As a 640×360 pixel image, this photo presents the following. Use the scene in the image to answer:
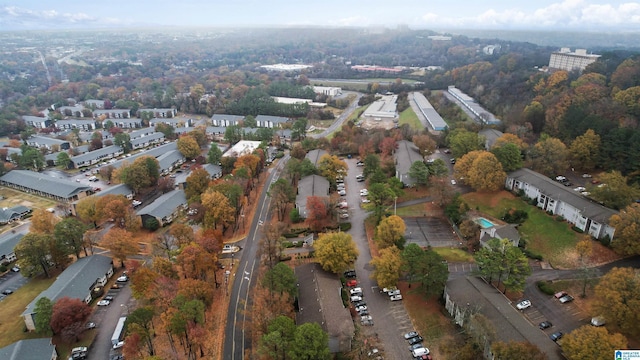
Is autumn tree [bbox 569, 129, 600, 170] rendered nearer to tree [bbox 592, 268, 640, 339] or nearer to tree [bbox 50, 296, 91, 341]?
tree [bbox 592, 268, 640, 339]

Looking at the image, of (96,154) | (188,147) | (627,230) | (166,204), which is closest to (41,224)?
(166,204)

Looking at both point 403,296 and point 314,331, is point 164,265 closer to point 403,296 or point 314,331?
point 314,331

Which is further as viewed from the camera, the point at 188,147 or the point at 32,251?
the point at 188,147

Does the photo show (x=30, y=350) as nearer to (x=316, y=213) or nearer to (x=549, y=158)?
(x=316, y=213)

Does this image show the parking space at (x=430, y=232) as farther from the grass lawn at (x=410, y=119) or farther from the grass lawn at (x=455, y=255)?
the grass lawn at (x=410, y=119)

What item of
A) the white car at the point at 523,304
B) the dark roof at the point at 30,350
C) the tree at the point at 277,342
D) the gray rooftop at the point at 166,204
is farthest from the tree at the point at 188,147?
the white car at the point at 523,304

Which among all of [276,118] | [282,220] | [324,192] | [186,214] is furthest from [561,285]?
[276,118]
